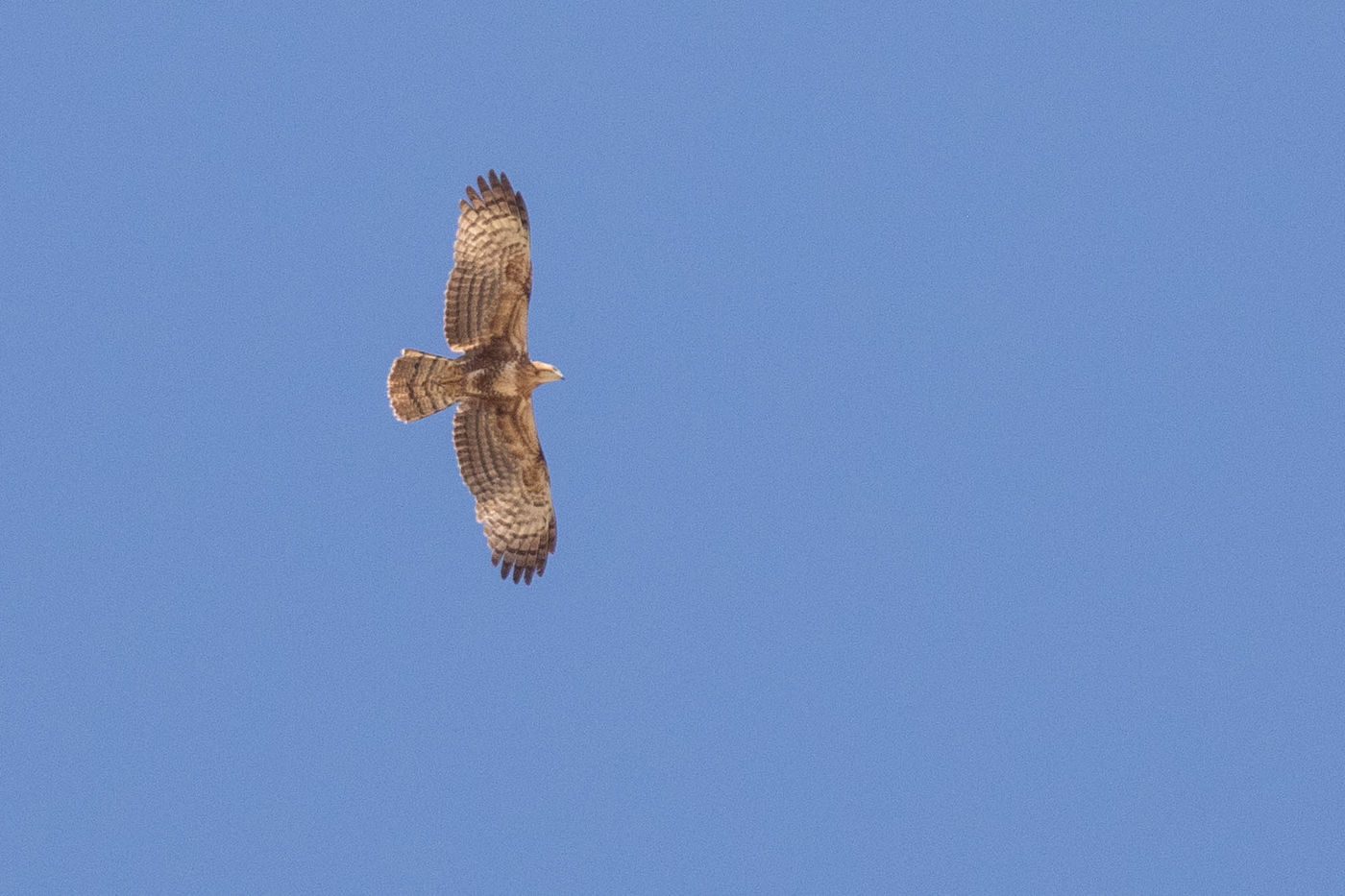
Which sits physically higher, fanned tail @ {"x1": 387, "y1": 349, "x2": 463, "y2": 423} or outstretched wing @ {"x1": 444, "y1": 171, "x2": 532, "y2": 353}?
outstretched wing @ {"x1": 444, "y1": 171, "x2": 532, "y2": 353}

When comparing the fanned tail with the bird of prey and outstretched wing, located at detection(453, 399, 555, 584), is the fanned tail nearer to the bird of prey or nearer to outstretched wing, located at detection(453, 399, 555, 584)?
the bird of prey

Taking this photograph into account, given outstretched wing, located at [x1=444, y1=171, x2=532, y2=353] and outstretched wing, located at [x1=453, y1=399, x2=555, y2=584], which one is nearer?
outstretched wing, located at [x1=444, y1=171, x2=532, y2=353]

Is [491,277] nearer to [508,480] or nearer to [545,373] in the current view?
→ [545,373]

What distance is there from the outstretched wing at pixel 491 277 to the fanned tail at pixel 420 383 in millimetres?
237

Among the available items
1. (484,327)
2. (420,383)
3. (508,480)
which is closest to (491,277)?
(484,327)

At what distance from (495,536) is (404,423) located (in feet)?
4.96

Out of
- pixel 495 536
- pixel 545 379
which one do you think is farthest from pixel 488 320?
pixel 495 536

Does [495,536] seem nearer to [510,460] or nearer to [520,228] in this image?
[510,460]

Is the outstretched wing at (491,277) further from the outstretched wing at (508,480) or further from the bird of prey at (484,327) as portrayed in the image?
the outstretched wing at (508,480)

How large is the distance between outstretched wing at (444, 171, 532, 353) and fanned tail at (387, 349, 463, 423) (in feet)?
0.78

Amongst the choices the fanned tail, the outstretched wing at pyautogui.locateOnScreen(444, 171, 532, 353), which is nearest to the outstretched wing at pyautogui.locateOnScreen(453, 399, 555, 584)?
the fanned tail

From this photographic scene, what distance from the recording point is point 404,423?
20500 millimetres

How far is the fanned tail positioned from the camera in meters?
20.2

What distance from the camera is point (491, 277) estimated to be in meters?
20.2
